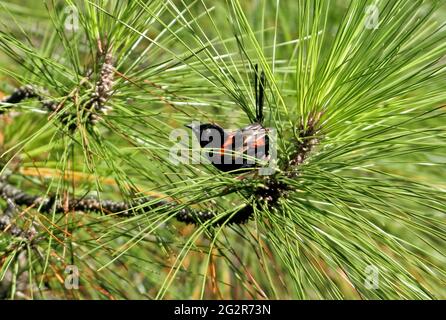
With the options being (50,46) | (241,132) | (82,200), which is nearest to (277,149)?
(241,132)

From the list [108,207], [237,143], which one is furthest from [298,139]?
[108,207]

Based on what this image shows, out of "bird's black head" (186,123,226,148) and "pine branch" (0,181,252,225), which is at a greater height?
"bird's black head" (186,123,226,148)

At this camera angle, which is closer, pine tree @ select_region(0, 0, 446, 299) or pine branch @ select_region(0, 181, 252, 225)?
pine tree @ select_region(0, 0, 446, 299)

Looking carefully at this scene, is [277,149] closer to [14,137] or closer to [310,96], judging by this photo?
[310,96]

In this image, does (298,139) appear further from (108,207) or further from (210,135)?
(108,207)

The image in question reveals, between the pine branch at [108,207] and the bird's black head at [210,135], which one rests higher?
the bird's black head at [210,135]

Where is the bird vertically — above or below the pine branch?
above

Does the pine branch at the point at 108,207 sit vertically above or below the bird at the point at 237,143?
below

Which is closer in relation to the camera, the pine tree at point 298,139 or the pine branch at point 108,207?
the pine tree at point 298,139
